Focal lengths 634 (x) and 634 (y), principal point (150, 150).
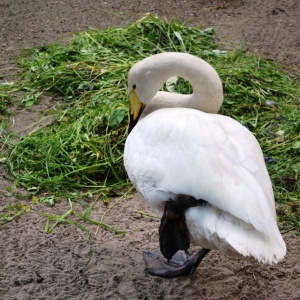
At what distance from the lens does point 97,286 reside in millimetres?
3594

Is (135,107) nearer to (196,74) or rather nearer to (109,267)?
(196,74)

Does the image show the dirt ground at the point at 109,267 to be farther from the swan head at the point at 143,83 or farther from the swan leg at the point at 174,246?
the swan head at the point at 143,83

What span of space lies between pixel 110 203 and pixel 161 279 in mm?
814

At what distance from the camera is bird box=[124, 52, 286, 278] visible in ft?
9.84

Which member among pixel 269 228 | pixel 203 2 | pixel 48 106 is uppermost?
pixel 269 228

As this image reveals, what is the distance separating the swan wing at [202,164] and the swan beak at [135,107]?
1.24ft

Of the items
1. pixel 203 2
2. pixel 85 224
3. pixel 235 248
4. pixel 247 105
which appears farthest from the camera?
pixel 203 2

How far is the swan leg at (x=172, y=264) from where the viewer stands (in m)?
3.73

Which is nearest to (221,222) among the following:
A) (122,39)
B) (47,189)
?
(47,189)

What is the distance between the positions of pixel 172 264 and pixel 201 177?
100cm

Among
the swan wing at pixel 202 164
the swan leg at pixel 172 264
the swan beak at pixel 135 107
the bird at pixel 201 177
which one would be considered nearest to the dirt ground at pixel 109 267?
the swan leg at pixel 172 264

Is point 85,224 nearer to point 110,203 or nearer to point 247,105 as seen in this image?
point 110,203

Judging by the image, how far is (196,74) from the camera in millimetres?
3730

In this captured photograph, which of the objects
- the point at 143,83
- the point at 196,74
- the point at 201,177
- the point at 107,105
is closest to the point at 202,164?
the point at 201,177
